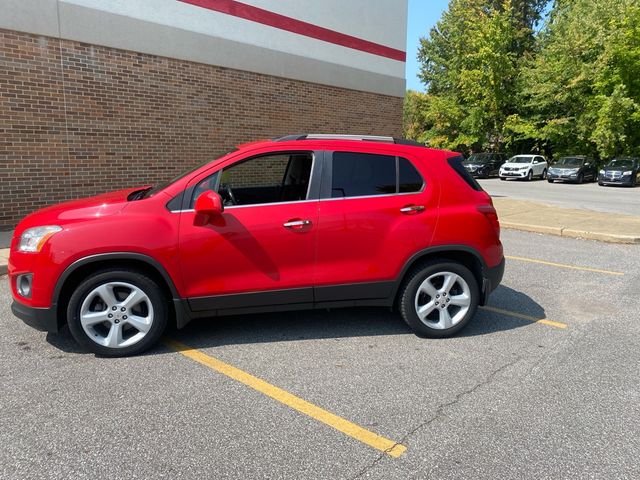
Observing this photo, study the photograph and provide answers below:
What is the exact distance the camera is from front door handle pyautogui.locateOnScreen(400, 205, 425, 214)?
4.06 metres

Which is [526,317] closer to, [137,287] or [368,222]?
[368,222]

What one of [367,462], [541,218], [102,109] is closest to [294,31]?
[102,109]

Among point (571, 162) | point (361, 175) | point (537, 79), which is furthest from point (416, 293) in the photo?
point (537, 79)

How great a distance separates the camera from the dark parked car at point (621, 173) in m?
24.5

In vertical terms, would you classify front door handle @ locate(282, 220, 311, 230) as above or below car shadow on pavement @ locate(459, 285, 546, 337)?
above

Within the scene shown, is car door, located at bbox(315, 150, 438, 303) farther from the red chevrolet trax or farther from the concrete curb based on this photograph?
the concrete curb

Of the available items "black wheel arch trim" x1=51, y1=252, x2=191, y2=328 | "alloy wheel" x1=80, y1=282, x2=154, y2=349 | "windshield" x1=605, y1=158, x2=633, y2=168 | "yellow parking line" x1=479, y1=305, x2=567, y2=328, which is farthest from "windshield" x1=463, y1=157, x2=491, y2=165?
"alloy wheel" x1=80, y1=282, x2=154, y2=349

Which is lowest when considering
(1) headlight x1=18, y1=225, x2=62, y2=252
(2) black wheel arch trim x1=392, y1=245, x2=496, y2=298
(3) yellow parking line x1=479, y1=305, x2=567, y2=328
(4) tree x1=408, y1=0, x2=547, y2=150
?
(3) yellow parking line x1=479, y1=305, x2=567, y2=328

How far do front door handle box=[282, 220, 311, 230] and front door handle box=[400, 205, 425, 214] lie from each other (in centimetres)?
84

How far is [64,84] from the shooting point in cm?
875

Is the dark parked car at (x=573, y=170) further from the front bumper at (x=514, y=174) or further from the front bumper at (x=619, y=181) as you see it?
the front bumper at (x=619, y=181)

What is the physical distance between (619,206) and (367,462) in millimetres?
15733

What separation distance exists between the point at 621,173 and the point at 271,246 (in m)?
26.4

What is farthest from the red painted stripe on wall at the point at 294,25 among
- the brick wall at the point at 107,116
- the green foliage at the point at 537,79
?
the green foliage at the point at 537,79
